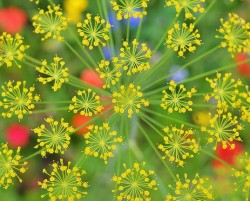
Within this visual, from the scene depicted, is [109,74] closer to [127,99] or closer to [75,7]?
[127,99]

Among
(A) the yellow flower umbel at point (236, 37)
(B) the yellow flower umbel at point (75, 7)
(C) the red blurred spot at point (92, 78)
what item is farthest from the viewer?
(B) the yellow flower umbel at point (75, 7)

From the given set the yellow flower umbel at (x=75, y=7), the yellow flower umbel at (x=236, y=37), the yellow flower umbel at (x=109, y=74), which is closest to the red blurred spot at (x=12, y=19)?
the yellow flower umbel at (x=75, y=7)

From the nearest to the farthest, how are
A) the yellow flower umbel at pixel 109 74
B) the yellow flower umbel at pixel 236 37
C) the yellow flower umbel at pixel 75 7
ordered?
the yellow flower umbel at pixel 109 74, the yellow flower umbel at pixel 236 37, the yellow flower umbel at pixel 75 7

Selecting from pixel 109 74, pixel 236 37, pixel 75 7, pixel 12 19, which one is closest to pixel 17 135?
pixel 12 19

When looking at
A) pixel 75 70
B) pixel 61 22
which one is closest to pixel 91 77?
pixel 75 70

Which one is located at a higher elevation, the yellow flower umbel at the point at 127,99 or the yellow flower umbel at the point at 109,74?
the yellow flower umbel at the point at 109,74

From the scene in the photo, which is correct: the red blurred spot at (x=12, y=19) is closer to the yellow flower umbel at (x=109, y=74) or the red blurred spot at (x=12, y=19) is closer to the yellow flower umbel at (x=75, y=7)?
the yellow flower umbel at (x=75, y=7)

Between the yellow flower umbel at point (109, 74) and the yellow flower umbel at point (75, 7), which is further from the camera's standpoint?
the yellow flower umbel at point (75, 7)
